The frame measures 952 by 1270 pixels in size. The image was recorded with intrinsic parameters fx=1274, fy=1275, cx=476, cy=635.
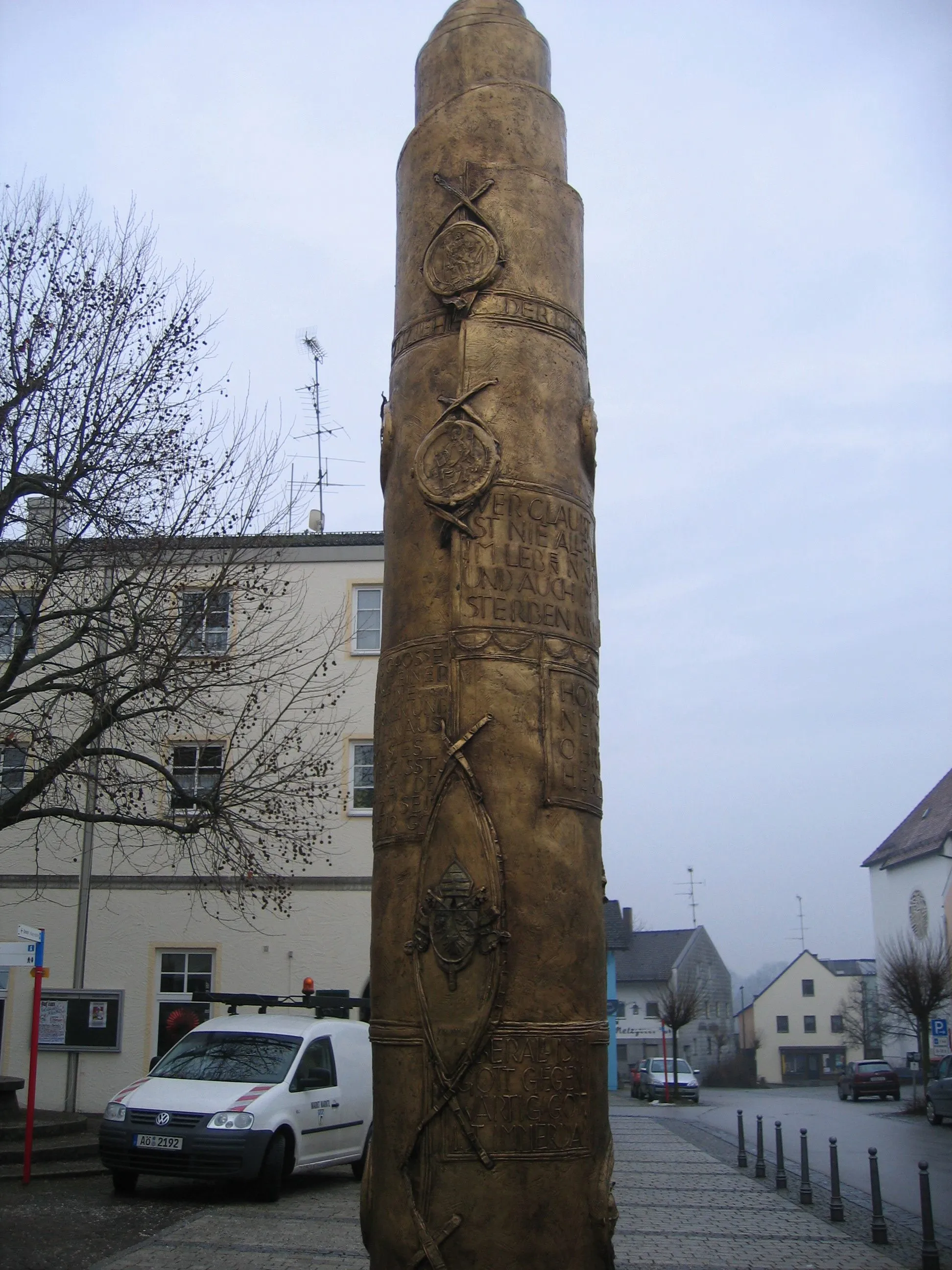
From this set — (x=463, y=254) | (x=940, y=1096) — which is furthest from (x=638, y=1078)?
(x=463, y=254)

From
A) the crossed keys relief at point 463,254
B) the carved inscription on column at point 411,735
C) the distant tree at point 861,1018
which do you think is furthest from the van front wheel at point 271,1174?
the distant tree at point 861,1018

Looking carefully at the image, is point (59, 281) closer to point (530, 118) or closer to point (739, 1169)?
point (530, 118)

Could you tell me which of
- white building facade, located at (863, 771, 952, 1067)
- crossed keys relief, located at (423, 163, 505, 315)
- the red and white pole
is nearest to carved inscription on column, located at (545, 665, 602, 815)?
crossed keys relief, located at (423, 163, 505, 315)

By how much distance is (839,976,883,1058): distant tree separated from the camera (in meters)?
59.0

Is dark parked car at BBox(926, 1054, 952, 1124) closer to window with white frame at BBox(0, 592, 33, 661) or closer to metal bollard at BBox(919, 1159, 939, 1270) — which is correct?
metal bollard at BBox(919, 1159, 939, 1270)

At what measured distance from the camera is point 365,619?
2402cm

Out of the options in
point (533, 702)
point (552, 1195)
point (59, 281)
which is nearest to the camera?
point (552, 1195)

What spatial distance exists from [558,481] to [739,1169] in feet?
41.6

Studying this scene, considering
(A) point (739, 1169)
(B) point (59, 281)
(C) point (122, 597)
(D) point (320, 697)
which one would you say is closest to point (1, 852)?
(D) point (320, 697)

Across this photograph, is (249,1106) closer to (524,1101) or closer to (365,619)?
(524,1101)

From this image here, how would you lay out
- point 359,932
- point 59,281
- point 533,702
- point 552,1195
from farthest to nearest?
point 359,932
point 59,281
point 533,702
point 552,1195

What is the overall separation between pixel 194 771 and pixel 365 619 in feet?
21.0

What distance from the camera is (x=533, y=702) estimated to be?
20.2 ft

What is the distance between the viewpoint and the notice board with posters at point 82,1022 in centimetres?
2128
